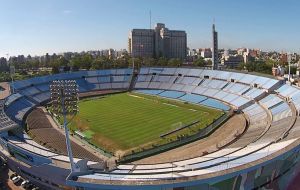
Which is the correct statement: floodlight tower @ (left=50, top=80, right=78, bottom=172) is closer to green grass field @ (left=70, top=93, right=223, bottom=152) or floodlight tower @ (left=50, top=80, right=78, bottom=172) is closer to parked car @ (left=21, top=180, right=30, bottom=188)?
parked car @ (left=21, top=180, right=30, bottom=188)

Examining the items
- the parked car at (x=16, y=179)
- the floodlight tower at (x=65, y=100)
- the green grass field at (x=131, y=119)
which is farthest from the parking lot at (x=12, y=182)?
the green grass field at (x=131, y=119)

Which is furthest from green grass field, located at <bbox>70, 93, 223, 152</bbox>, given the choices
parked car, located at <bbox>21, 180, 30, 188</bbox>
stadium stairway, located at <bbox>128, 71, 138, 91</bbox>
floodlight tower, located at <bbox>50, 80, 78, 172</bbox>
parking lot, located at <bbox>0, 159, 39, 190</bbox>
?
floodlight tower, located at <bbox>50, 80, 78, 172</bbox>

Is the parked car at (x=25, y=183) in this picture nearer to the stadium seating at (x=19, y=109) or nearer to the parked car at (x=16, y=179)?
the parked car at (x=16, y=179)

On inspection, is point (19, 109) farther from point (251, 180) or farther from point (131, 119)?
point (251, 180)

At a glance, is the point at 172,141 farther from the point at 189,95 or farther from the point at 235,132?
the point at 189,95

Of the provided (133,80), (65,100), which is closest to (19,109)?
(133,80)

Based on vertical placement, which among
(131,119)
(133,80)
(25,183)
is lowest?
(25,183)

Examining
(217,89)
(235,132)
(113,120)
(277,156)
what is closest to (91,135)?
(113,120)
